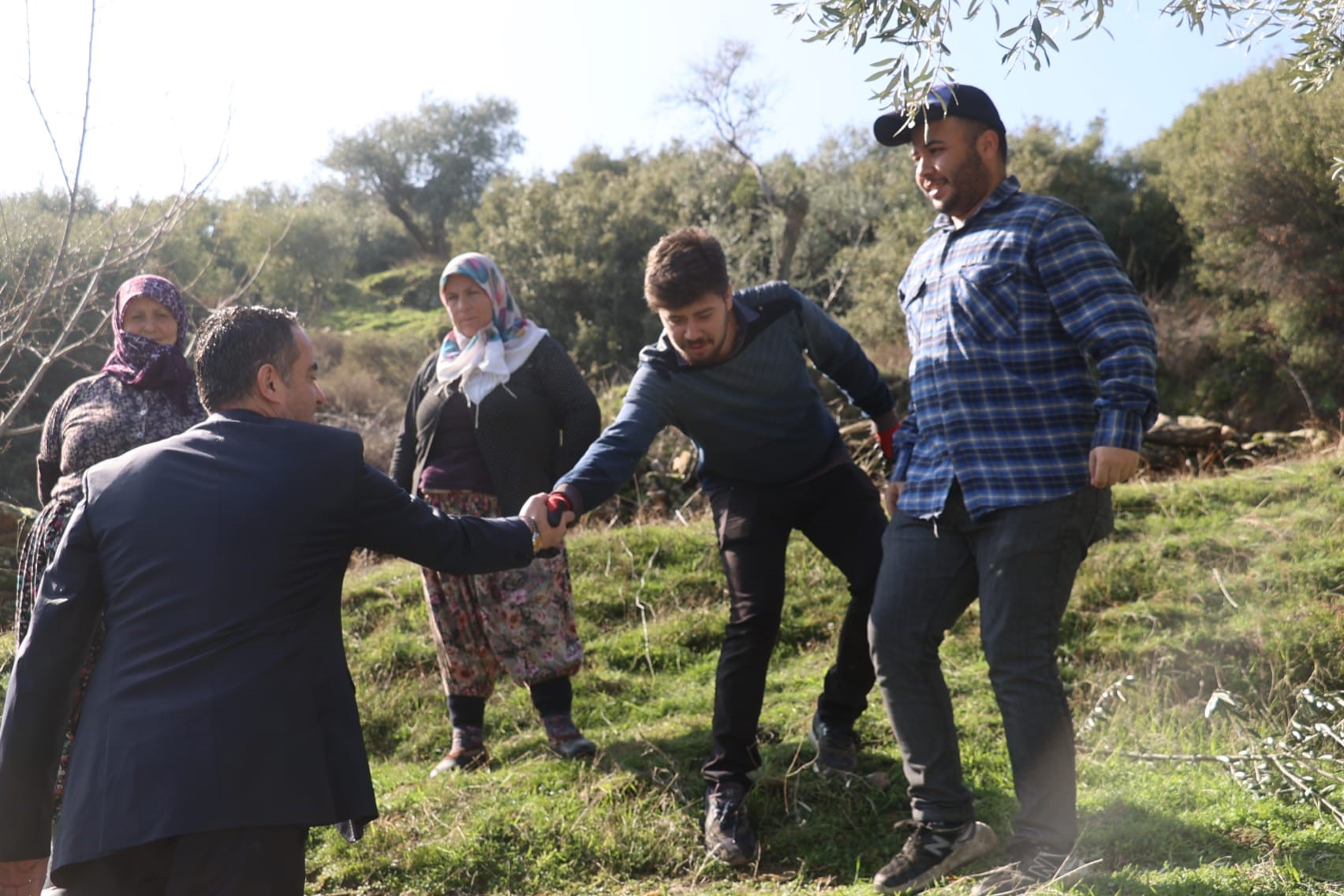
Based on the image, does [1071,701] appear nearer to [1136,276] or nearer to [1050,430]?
[1050,430]

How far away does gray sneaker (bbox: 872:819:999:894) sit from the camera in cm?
346

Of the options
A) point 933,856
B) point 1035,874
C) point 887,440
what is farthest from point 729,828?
point 887,440

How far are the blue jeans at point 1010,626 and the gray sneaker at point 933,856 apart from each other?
11 centimetres

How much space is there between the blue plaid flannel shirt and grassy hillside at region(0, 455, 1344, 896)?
3.92 feet

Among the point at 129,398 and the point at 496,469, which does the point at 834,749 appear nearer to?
the point at 496,469

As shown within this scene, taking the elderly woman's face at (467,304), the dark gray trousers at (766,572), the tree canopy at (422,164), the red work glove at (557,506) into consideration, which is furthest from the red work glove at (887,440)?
the tree canopy at (422,164)

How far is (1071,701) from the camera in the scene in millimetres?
5059

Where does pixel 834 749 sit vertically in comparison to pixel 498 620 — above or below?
below

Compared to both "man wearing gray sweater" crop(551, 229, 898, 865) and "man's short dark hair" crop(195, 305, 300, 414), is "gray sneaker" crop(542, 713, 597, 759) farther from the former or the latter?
"man's short dark hair" crop(195, 305, 300, 414)

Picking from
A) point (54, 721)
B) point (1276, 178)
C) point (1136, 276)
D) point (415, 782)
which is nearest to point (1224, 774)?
point (415, 782)

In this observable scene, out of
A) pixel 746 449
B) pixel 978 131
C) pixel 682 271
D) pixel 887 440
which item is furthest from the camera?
pixel 887 440

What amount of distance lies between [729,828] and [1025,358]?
1.97 m

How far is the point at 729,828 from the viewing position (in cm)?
403

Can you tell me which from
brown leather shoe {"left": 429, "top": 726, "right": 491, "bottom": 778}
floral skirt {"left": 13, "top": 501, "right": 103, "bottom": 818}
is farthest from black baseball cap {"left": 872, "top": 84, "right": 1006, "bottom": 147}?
brown leather shoe {"left": 429, "top": 726, "right": 491, "bottom": 778}
